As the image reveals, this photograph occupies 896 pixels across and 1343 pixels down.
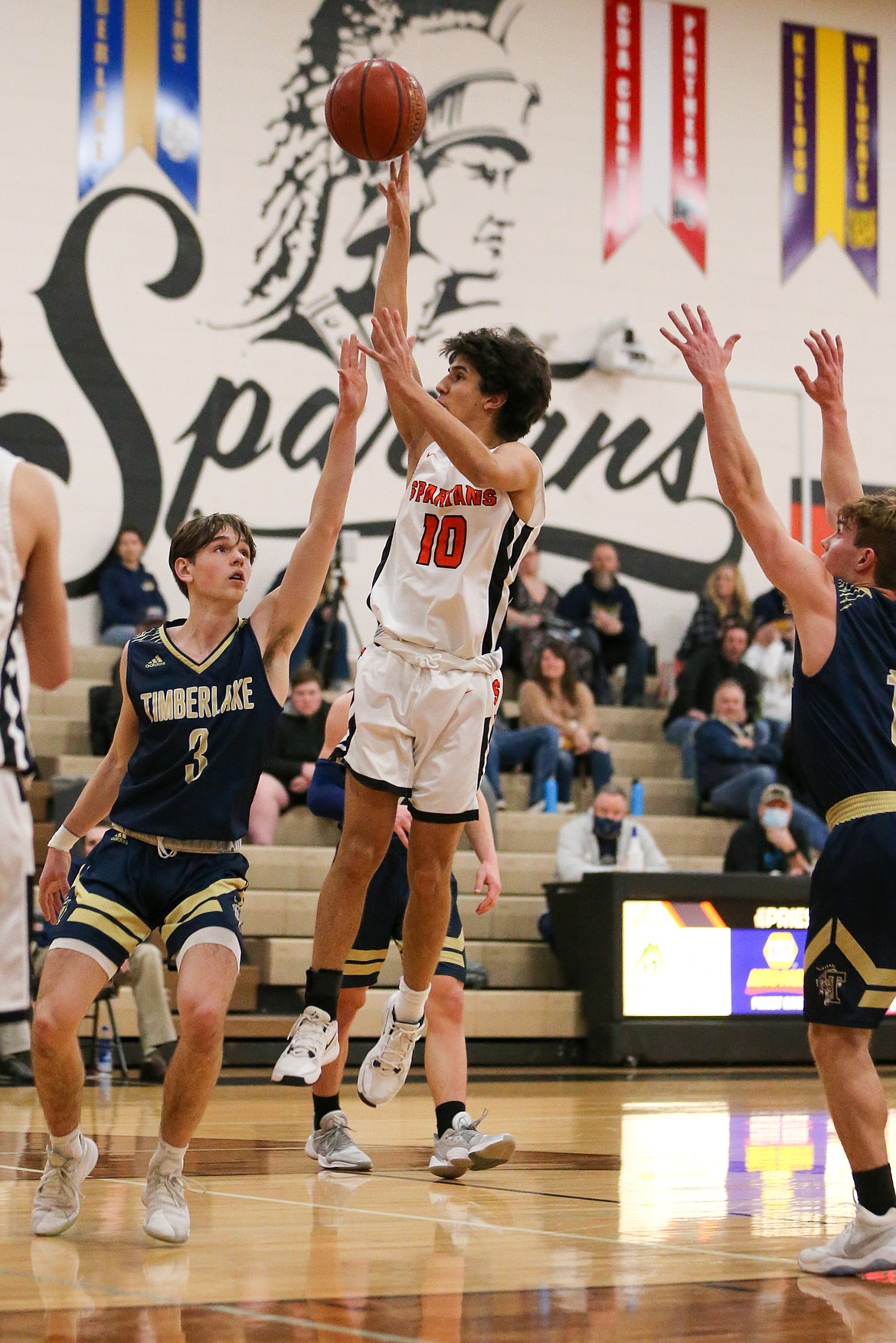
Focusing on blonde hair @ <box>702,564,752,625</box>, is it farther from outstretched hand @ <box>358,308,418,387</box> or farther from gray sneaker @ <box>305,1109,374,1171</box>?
outstretched hand @ <box>358,308,418,387</box>

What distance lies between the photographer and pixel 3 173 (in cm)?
1488

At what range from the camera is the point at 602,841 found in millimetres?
12227

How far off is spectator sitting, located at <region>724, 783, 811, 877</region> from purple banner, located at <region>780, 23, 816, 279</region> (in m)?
7.71

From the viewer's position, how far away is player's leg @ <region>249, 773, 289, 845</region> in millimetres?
12289

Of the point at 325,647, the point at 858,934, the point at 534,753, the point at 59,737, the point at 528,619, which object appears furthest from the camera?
the point at 528,619

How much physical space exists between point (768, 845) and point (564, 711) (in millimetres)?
2578

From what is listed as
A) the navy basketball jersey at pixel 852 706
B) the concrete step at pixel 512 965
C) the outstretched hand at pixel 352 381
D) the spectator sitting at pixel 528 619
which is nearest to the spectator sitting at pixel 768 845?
the concrete step at pixel 512 965

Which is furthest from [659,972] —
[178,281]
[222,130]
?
[222,130]

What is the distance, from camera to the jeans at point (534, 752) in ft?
45.3

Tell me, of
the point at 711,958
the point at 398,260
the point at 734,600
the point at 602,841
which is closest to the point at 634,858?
the point at 602,841

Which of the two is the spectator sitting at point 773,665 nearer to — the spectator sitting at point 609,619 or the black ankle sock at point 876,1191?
the spectator sitting at point 609,619

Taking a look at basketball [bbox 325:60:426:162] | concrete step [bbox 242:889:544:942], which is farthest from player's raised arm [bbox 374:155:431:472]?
concrete step [bbox 242:889:544:942]

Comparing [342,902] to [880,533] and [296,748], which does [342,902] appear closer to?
[880,533]

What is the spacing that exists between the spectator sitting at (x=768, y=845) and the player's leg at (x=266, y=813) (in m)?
3.26
